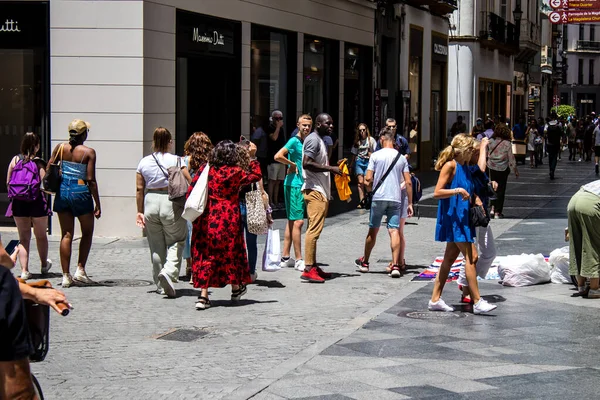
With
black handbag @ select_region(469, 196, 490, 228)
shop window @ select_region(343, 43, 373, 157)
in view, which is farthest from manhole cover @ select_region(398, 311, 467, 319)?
shop window @ select_region(343, 43, 373, 157)

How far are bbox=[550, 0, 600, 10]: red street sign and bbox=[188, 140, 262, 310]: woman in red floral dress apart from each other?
722 inches

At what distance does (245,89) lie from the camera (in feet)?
67.3

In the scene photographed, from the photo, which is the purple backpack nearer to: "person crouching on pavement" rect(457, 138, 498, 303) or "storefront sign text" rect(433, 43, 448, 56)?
"person crouching on pavement" rect(457, 138, 498, 303)

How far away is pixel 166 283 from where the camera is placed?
10.9m

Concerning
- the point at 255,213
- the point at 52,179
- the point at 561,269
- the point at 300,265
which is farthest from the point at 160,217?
the point at 561,269

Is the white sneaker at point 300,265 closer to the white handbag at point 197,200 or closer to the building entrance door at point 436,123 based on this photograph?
the white handbag at point 197,200

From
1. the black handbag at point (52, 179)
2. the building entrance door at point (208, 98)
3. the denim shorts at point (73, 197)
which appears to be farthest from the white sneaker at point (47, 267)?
the building entrance door at point (208, 98)

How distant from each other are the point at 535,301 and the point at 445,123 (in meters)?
28.7

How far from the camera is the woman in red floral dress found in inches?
409

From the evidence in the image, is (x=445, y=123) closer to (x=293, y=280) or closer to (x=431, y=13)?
(x=431, y=13)

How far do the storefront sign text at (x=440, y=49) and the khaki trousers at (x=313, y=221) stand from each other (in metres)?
25.4

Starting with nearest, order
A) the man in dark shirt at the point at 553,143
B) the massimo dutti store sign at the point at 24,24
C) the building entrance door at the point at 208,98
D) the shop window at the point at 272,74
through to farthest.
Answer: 1. the massimo dutti store sign at the point at 24,24
2. the building entrance door at the point at 208,98
3. the shop window at the point at 272,74
4. the man in dark shirt at the point at 553,143

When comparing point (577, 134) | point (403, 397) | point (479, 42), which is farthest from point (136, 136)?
point (577, 134)

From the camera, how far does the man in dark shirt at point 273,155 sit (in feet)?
69.6
